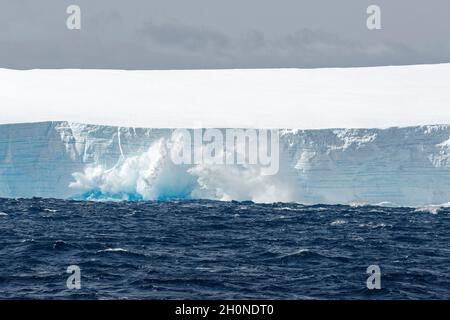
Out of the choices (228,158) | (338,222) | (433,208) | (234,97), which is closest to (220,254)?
(338,222)

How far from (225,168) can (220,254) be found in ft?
54.1

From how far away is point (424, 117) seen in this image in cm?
3494

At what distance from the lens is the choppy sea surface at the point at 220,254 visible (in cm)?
1162

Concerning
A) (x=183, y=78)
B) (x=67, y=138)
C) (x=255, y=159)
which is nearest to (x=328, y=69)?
(x=183, y=78)

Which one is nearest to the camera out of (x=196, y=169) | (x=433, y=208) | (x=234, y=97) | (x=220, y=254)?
(x=220, y=254)

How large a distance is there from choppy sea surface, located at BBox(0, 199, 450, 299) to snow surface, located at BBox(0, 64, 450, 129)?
9335 millimetres

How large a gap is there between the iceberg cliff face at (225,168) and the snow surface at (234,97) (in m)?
1.29

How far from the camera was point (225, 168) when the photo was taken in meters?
31.6

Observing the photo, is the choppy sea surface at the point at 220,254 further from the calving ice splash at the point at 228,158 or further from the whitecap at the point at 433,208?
the calving ice splash at the point at 228,158

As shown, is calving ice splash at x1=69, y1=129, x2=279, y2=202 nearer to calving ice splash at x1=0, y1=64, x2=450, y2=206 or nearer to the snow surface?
calving ice splash at x1=0, y1=64, x2=450, y2=206

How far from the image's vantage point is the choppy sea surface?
1162 centimetres

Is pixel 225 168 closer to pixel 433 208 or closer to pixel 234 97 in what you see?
pixel 433 208

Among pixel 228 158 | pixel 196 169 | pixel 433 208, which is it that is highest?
pixel 228 158

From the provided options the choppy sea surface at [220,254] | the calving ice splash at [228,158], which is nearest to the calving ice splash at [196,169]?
the calving ice splash at [228,158]
